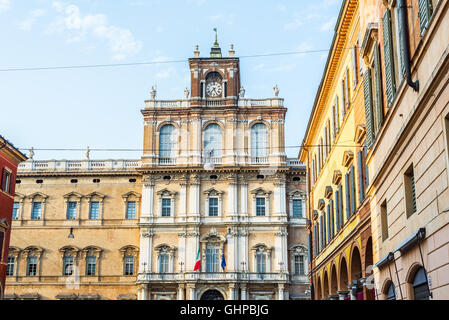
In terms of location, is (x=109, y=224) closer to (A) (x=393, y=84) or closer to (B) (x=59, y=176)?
(B) (x=59, y=176)

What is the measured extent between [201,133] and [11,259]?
21.7 m

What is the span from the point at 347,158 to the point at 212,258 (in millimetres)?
33796

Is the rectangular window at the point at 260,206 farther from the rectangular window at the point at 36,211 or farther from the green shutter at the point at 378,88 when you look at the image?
the green shutter at the point at 378,88

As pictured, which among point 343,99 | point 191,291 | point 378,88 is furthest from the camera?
point 191,291

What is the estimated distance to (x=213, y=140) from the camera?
59281 millimetres

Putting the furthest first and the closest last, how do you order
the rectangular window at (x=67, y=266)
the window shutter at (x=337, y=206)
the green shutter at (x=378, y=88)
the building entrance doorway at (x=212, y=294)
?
the rectangular window at (x=67, y=266) < the building entrance doorway at (x=212, y=294) < the window shutter at (x=337, y=206) < the green shutter at (x=378, y=88)

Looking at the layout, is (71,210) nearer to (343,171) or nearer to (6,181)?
(6,181)

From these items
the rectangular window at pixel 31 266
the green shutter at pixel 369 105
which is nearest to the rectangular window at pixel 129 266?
the rectangular window at pixel 31 266

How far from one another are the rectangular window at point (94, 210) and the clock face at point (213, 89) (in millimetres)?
15190

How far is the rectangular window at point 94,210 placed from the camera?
59.8 meters

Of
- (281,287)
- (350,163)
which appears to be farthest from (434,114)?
(281,287)

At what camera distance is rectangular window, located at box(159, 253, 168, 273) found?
184ft

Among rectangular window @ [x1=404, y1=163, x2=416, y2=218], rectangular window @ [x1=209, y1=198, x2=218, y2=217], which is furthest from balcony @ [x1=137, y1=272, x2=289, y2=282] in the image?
rectangular window @ [x1=404, y1=163, x2=416, y2=218]

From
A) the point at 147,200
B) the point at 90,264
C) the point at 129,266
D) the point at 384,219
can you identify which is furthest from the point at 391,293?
the point at 90,264
